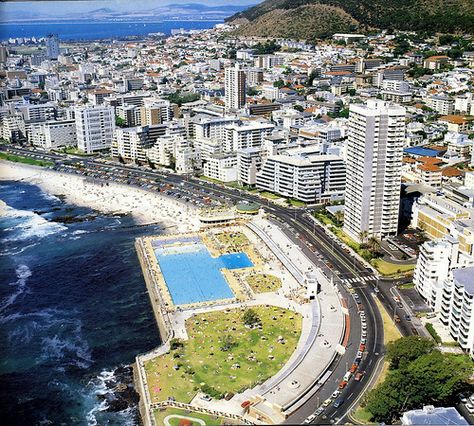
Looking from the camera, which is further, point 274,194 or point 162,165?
point 162,165

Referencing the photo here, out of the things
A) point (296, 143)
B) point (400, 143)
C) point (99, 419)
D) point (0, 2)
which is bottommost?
point (99, 419)

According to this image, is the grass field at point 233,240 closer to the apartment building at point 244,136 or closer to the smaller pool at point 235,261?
the smaller pool at point 235,261

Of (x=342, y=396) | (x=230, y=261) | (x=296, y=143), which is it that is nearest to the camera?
(x=342, y=396)

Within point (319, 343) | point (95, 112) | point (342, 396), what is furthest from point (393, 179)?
point (95, 112)

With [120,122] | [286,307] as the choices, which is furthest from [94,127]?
[286,307]

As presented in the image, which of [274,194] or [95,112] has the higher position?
[95,112]

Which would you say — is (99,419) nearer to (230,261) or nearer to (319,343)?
(319,343)

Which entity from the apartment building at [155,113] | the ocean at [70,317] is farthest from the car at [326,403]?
the apartment building at [155,113]
